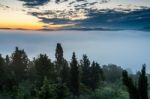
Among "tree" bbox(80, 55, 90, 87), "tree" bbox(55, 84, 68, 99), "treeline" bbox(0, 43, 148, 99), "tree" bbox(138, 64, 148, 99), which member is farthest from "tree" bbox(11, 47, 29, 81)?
"tree" bbox(138, 64, 148, 99)

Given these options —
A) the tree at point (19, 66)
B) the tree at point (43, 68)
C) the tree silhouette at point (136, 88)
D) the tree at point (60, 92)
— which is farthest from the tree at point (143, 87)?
the tree at point (19, 66)

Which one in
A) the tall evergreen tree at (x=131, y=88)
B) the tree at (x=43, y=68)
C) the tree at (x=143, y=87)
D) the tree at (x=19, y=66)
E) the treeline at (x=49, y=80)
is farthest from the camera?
the tree at (x=19, y=66)

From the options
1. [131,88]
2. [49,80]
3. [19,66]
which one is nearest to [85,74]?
[49,80]

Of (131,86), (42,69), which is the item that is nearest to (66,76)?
(42,69)

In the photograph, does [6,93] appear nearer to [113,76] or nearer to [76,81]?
[76,81]

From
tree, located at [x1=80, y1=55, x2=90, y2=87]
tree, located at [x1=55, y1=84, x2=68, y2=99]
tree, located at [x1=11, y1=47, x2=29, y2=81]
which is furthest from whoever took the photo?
tree, located at [x1=11, y1=47, x2=29, y2=81]

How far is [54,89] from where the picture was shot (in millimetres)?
69062

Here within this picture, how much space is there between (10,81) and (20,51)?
33.0 m

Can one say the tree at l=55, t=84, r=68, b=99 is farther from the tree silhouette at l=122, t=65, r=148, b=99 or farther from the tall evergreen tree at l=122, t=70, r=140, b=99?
the tall evergreen tree at l=122, t=70, r=140, b=99

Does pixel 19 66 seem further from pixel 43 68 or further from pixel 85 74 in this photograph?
pixel 85 74

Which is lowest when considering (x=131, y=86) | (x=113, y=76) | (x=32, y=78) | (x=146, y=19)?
(x=113, y=76)

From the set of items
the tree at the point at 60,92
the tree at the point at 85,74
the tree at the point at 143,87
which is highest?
the tree at the point at 143,87

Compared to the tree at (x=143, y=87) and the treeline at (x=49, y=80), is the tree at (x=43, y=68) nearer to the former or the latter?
the treeline at (x=49, y=80)

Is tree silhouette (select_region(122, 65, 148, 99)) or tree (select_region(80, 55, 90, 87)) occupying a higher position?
tree silhouette (select_region(122, 65, 148, 99))
